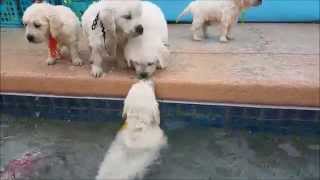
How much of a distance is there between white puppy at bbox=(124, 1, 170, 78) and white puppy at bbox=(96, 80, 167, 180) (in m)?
0.26

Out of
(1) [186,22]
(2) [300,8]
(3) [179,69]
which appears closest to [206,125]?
(3) [179,69]

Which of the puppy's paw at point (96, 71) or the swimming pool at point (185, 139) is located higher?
the puppy's paw at point (96, 71)

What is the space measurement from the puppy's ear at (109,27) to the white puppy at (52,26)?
1.04 feet

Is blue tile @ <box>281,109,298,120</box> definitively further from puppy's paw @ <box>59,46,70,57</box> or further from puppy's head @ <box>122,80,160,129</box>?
puppy's paw @ <box>59,46,70,57</box>

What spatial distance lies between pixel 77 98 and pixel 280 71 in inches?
54.9

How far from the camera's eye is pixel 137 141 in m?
2.49

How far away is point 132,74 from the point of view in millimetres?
3039

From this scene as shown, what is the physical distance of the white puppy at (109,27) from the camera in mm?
2689

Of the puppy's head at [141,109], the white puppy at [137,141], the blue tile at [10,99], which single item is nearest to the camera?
the white puppy at [137,141]

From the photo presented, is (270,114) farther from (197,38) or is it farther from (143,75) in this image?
(197,38)

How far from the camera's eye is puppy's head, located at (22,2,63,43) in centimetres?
288

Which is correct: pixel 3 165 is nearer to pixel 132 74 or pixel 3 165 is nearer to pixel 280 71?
pixel 132 74

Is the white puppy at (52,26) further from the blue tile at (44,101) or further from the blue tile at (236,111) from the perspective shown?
the blue tile at (236,111)

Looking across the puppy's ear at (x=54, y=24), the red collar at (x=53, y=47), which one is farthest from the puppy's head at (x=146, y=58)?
the red collar at (x=53, y=47)
